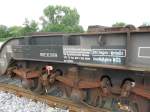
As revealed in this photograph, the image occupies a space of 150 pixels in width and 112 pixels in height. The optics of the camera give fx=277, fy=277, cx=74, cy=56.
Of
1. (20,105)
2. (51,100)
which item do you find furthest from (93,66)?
(20,105)

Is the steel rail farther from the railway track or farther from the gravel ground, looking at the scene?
A: the gravel ground

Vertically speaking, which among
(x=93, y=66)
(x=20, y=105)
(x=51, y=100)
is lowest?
(x=20, y=105)

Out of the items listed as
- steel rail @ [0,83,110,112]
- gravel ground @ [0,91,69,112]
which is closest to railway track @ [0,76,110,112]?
steel rail @ [0,83,110,112]

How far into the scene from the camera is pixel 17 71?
8.53 m

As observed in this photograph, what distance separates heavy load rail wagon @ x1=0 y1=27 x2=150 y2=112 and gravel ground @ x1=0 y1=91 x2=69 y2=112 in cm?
51

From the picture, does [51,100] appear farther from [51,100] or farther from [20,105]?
[20,105]

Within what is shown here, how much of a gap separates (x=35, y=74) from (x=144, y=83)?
3574mm

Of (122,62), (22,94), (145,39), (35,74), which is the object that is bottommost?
(22,94)

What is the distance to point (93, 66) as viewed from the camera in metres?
5.65

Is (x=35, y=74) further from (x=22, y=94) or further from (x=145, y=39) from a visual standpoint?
(x=145, y=39)

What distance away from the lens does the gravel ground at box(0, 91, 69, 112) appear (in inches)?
267

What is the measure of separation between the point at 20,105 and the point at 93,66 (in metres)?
2.63

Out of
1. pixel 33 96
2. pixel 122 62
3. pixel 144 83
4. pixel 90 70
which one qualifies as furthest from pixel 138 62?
pixel 33 96

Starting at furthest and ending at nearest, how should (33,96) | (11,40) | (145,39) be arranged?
(11,40) < (33,96) < (145,39)
